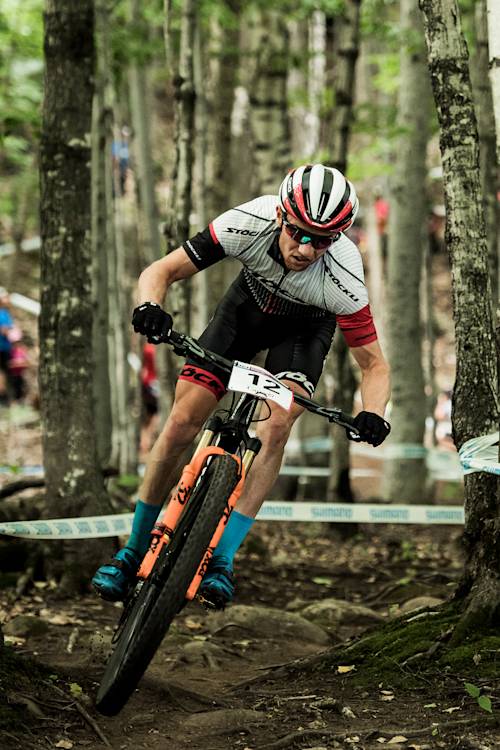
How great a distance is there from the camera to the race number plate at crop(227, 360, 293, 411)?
471cm

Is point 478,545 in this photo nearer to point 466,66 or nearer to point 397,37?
point 466,66

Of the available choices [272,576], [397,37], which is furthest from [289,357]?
[397,37]

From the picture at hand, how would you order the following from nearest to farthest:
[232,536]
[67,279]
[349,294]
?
[232,536] → [349,294] → [67,279]

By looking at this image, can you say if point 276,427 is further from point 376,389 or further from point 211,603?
point 211,603

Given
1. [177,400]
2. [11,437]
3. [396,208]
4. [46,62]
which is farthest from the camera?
[11,437]

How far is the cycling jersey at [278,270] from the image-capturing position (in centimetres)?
540

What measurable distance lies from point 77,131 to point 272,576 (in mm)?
4420

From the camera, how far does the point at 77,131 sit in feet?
26.2

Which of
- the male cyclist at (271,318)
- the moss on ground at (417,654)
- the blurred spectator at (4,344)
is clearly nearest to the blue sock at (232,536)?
the male cyclist at (271,318)

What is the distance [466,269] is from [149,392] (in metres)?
13.6

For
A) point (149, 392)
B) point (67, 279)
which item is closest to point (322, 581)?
point (67, 279)

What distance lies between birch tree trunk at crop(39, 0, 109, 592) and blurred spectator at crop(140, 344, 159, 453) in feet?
32.1

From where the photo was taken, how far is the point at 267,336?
5.68 m

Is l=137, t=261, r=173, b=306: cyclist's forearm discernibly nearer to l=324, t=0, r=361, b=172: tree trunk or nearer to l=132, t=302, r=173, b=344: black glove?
l=132, t=302, r=173, b=344: black glove
